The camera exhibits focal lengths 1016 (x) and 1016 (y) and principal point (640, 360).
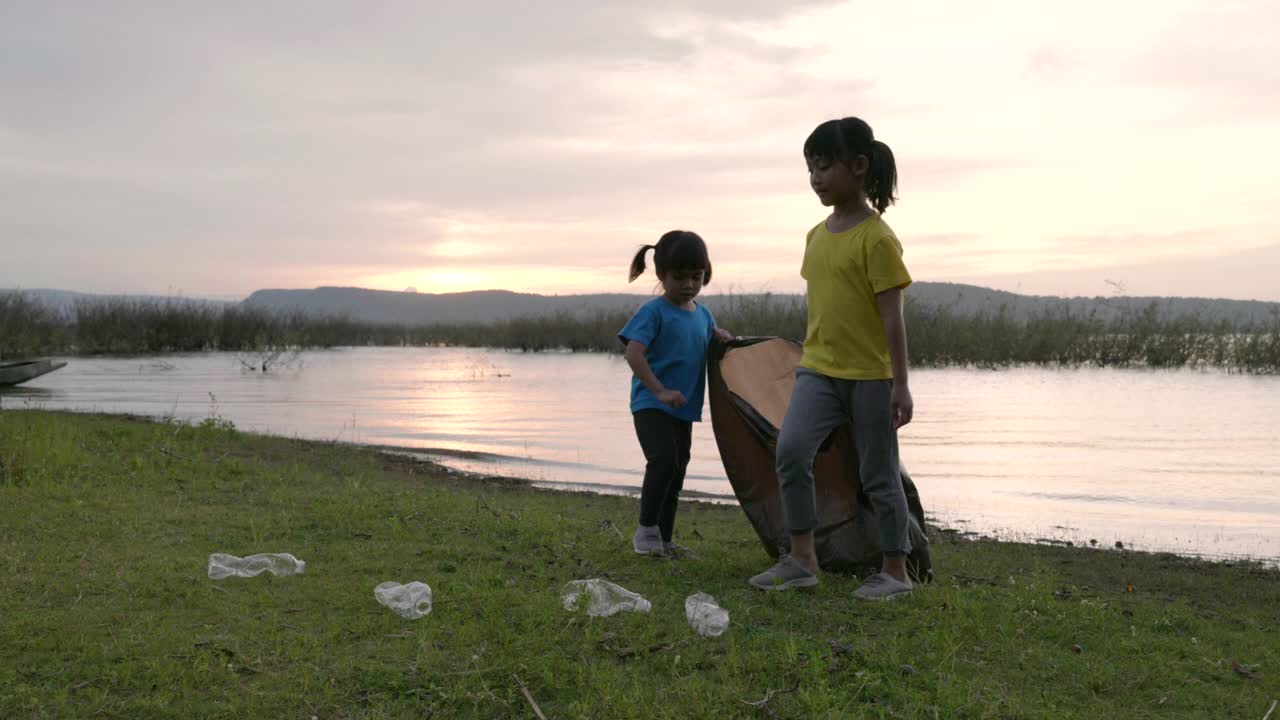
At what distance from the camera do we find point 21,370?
18.7m

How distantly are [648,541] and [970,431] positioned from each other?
8591 mm

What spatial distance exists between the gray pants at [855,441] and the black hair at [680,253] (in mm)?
791

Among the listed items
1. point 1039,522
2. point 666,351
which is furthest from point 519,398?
point 666,351

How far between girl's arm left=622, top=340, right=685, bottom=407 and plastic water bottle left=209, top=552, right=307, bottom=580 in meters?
1.88

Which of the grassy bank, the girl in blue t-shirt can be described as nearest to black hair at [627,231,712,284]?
the girl in blue t-shirt

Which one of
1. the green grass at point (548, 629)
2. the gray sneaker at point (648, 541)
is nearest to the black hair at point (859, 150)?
the green grass at point (548, 629)

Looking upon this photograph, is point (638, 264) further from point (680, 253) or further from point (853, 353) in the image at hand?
point (853, 353)

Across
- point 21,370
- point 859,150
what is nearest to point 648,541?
point 859,150

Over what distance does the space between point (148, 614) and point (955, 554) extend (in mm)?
4235

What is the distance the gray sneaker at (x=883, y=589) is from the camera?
444 centimetres

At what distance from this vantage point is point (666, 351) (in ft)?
16.8

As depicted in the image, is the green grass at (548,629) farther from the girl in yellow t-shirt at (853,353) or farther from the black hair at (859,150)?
the black hair at (859,150)

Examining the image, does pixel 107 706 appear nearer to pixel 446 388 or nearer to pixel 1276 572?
pixel 1276 572

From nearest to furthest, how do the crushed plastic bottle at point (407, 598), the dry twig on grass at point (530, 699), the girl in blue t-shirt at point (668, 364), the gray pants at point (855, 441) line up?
1. the dry twig on grass at point (530, 699)
2. the crushed plastic bottle at point (407, 598)
3. the gray pants at point (855, 441)
4. the girl in blue t-shirt at point (668, 364)
